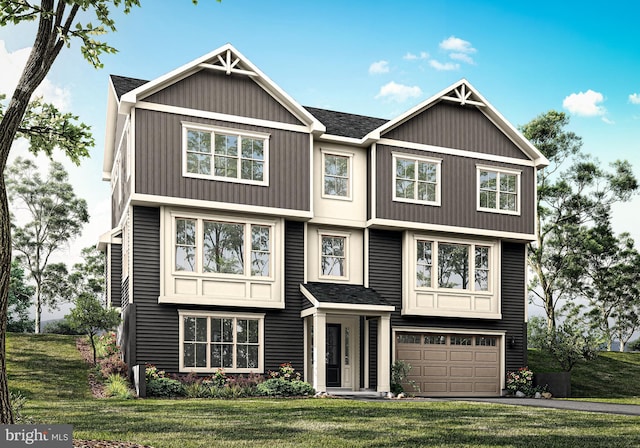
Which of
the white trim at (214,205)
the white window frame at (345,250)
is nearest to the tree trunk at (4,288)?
the white trim at (214,205)

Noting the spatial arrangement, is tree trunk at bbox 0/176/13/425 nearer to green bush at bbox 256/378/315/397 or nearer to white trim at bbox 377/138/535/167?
green bush at bbox 256/378/315/397

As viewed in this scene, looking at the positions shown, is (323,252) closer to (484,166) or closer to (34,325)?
(484,166)

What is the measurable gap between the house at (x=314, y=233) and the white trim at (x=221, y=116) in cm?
5

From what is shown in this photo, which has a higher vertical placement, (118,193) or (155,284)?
(118,193)

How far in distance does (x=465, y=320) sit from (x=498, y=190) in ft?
15.6

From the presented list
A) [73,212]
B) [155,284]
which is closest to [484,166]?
[155,284]

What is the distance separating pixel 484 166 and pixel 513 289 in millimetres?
4515

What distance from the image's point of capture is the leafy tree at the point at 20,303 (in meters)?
39.8

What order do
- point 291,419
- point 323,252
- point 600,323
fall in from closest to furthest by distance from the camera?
point 291,419, point 323,252, point 600,323

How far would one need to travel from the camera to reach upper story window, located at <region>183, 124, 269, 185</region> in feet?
71.2

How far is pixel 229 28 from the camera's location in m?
22.7

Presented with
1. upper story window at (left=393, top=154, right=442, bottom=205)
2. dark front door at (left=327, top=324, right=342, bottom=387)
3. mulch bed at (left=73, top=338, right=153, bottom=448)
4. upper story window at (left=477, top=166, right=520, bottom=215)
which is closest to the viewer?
mulch bed at (left=73, top=338, right=153, bottom=448)

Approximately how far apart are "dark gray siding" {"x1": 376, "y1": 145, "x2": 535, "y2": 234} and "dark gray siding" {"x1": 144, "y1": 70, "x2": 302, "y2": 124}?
3.65 metres

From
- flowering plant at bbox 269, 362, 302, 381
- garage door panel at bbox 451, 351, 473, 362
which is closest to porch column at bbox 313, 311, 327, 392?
flowering plant at bbox 269, 362, 302, 381
